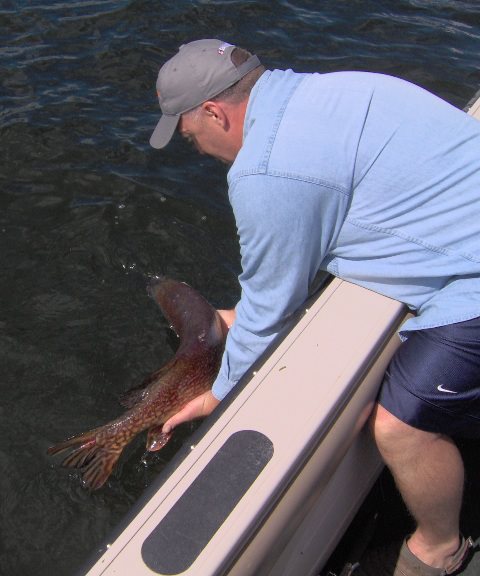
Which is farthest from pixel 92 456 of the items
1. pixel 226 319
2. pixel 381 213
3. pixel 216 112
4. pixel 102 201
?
pixel 102 201

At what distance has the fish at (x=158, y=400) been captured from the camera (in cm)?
382

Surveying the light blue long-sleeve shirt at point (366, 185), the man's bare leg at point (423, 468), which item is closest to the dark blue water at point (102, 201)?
the man's bare leg at point (423, 468)

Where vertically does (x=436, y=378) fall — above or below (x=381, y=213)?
below

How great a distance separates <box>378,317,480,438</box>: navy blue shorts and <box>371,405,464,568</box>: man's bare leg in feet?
0.18

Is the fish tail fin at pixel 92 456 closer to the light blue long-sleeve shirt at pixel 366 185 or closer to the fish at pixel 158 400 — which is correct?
the fish at pixel 158 400

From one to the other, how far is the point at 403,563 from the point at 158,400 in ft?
5.05

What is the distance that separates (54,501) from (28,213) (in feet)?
8.75

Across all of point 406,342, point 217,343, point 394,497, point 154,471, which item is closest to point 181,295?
point 217,343

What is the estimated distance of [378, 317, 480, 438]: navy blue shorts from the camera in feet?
8.43

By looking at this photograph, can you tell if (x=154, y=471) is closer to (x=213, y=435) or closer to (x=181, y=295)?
(x=181, y=295)

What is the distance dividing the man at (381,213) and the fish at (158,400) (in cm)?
Result: 130

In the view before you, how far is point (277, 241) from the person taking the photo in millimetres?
2578

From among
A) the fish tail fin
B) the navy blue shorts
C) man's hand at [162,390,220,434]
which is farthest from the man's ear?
the fish tail fin

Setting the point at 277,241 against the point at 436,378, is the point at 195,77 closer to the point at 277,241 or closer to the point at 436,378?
the point at 277,241
